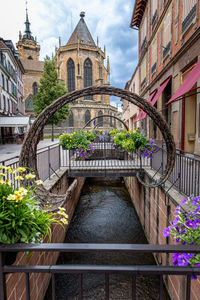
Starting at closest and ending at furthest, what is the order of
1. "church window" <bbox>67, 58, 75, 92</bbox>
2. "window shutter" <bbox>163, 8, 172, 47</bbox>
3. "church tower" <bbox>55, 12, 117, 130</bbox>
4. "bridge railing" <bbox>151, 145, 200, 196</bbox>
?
1. "bridge railing" <bbox>151, 145, 200, 196</bbox>
2. "window shutter" <bbox>163, 8, 172, 47</bbox>
3. "church tower" <bbox>55, 12, 117, 130</bbox>
4. "church window" <bbox>67, 58, 75, 92</bbox>

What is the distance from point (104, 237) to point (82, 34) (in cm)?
5361

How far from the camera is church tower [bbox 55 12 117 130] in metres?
43.0

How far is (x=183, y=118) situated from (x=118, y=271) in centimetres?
878

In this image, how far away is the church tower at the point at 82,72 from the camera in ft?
141

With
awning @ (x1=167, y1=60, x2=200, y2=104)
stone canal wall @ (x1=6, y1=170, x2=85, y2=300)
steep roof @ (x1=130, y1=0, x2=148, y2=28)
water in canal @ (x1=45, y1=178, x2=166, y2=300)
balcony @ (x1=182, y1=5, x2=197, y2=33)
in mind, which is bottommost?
water in canal @ (x1=45, y1=178, x2=166, y2=300)

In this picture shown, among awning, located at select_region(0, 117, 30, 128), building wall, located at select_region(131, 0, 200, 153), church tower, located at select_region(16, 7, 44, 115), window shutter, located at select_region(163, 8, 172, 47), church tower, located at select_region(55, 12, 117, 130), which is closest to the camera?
building wall, located at select_region(131, 0, 200, 153)

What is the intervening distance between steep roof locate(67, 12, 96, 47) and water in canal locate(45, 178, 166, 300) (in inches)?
1785

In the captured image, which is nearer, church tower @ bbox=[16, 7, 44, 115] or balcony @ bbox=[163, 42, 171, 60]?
balcony @ bbox=[163, 42, 171, 60]

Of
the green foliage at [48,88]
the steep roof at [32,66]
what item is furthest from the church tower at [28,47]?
the green foliage at [48,88]

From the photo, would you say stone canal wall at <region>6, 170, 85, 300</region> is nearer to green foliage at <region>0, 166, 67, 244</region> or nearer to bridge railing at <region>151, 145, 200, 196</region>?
green foliage at <region>0, 166, 67, 244</region>

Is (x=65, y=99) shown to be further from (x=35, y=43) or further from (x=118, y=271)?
(x=35, y=43)

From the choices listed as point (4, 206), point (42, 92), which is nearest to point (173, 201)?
point (4, 206)

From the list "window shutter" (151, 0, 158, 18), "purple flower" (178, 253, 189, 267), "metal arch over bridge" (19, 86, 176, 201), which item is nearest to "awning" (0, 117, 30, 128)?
"window shutter" (151, 0, 158, 18)

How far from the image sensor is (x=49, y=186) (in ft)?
18.1
